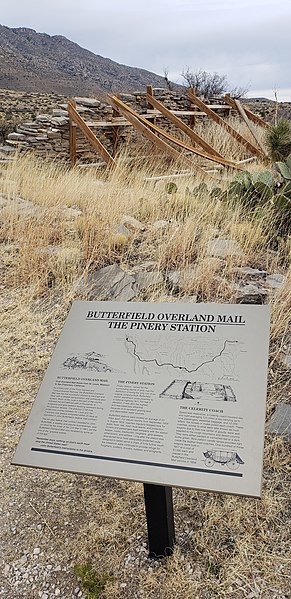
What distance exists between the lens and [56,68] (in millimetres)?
72312

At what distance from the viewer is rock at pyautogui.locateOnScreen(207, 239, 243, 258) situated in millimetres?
4641

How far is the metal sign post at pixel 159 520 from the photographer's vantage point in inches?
79.0

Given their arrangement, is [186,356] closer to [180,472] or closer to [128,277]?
[180,472]

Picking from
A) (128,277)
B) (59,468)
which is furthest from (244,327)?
(128,277)

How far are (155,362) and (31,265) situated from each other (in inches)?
118

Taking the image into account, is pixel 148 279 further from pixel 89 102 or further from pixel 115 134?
pixel 89 102

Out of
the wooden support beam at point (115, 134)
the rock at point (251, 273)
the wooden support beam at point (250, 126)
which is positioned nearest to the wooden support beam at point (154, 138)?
the wooden support beam at point (115, 134)

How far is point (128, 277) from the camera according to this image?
4.48 metres

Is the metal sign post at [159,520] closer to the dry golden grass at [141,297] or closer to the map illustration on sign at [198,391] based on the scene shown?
the dry golden grass at [141,297]

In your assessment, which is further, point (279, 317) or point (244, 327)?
point (279, 317)

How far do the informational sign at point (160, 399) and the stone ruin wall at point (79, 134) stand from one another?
Result: 7.97m

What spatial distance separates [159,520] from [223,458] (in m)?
0.53

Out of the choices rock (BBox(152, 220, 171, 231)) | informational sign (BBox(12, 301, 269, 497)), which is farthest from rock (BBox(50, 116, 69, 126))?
informational sign (BBox(12, 301, 269, 497))

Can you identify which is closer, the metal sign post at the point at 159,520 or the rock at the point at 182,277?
the metal sign post at the point at 159,520
